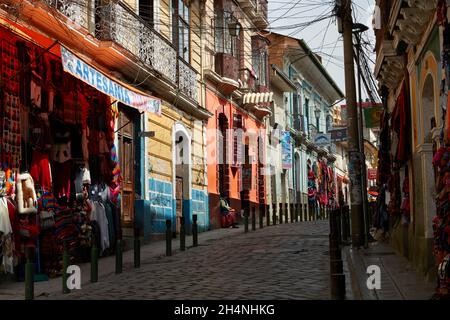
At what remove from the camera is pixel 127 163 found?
15633mm

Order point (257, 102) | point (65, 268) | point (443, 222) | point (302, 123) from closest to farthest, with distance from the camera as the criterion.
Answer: point (443, 222) < point (65, 268) < point (257, 102) < point (302, 123)

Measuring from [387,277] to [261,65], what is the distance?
18.9 meters

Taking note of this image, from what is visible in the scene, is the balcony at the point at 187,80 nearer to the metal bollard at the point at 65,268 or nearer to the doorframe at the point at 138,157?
the doorframe at the point at 138,157

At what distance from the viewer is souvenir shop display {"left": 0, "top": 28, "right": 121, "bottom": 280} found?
10117 mm

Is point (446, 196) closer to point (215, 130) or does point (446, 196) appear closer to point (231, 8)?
point (215, 130)

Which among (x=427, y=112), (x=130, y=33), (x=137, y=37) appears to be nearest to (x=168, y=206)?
(x=137, y=37)

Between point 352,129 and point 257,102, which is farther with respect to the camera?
point 257,102

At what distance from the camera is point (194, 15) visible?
20500mm

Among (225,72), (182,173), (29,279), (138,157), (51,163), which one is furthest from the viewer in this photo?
(225,72)

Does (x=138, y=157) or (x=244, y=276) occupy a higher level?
(x=138, y=157)

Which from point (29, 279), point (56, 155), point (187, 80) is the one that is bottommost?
point (29, 279)

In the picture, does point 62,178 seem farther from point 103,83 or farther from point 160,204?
point 160,204
